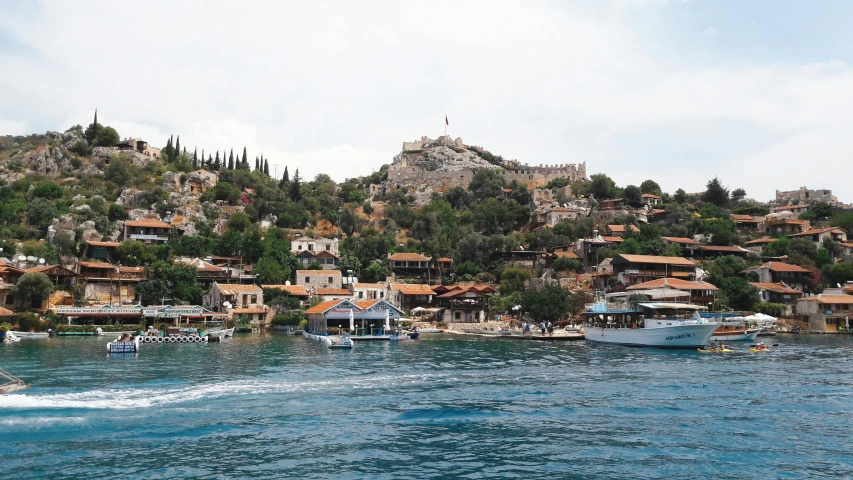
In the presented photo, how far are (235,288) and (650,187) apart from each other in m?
79.6


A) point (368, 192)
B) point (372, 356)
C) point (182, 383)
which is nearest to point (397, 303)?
point (372, 356)

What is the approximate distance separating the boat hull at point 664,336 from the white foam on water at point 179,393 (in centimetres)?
2306

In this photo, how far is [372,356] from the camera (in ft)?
124

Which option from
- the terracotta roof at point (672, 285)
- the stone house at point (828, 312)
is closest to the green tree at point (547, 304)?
the terracotta roof at point (672, 285)

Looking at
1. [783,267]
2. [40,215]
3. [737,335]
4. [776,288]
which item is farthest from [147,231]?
[783,267]

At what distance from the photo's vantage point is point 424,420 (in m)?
18.9

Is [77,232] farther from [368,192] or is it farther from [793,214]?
[793,214]

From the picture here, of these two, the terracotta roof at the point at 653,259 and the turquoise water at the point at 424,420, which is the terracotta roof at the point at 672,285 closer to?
the terracotta roof at the point at 653,259

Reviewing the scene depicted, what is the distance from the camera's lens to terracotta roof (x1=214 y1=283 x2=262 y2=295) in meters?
63.4

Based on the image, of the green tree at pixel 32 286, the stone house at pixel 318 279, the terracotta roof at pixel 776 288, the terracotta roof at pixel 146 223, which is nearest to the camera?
the green tree at pixel 32 286

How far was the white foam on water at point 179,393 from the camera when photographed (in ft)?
64.6

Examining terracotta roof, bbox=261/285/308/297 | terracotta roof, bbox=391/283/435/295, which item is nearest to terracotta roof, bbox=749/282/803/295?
terracotta roof, bbox=391/283/435/295

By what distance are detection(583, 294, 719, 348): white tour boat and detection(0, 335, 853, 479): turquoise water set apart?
9.62m

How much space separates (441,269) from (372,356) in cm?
4383
